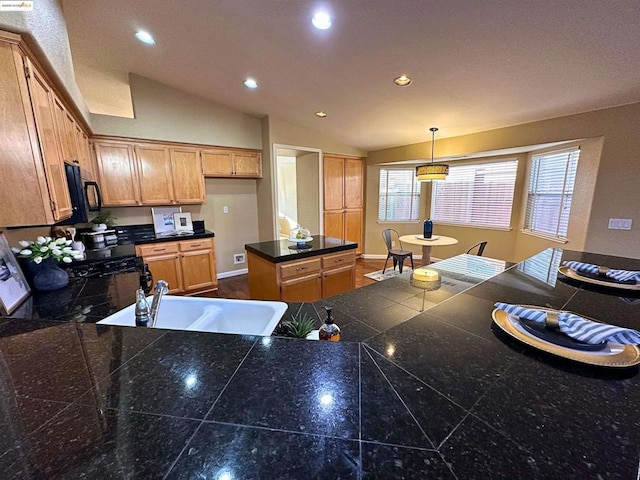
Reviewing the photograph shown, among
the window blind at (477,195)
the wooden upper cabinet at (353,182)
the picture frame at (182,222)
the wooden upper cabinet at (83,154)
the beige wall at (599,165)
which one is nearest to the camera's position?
the wooden upper cabinet at (83,154)

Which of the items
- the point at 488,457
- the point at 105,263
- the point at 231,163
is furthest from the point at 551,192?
the point at 105,263

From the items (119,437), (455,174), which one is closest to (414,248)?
(455,174)

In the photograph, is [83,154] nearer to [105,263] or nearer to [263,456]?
[105,263]

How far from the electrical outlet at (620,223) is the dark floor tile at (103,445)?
Result: 4.18 metres

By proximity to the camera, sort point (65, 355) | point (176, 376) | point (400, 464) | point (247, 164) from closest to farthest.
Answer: point (400, 464) → point (176, 376) → point (65, 355) → point (247, 164)

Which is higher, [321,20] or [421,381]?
[321,20]

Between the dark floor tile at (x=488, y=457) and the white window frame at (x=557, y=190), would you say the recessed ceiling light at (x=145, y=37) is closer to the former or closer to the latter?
the dark floor tile at (x=488, y=457)

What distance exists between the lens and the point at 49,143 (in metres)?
1.53

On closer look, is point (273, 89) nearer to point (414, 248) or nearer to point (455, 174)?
point (455, 174)

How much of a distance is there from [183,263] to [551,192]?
5438 millimetres

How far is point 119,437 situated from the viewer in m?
0.49

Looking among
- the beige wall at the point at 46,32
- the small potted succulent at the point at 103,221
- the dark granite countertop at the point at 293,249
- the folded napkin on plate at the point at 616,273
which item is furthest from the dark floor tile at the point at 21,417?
the small potted succulent at the point at 103,221

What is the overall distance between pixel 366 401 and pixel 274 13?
2677mm

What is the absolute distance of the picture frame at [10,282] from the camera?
1346 millimetres
